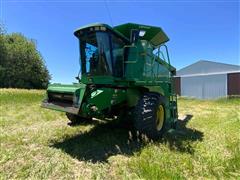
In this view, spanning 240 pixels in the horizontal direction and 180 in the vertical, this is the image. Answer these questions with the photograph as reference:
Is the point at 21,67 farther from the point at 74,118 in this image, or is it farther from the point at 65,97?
the point at 65,97

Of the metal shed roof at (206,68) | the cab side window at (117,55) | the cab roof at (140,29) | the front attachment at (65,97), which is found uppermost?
the metal shed roof at (206,68)

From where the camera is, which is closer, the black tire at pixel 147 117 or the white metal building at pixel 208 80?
the black tire at pixel 147 117

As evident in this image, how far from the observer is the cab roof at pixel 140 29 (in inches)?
237

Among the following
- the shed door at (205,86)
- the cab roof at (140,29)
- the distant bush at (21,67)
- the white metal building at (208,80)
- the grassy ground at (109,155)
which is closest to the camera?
the grassy ground at (109,155)

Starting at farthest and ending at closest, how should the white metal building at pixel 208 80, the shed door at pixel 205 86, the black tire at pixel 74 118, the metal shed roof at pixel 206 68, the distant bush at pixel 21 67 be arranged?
the distant bush at pixel 21 67 → the metal shed roof at pixel 206 68 → the shed door at pixel 205 86 → the white metal building at pixel 208 80 → the black tire at pixel 74 118

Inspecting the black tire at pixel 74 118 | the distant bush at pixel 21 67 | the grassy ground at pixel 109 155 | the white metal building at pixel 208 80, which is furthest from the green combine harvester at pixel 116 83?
the distant bush at pixel 21 67

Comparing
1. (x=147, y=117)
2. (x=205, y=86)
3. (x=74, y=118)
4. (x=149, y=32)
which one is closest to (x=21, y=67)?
(x=205, y=86)

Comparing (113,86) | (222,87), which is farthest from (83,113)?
(222,87)

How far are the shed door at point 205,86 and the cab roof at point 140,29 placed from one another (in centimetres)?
2556

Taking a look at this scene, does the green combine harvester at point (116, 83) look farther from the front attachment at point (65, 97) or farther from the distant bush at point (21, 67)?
the distant bush at point (21, 67)

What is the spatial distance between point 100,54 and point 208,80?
94.0 ft

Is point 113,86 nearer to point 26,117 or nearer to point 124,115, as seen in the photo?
point 124,115

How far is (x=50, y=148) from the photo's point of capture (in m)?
5.37

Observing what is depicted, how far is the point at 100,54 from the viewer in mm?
6094
